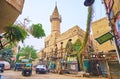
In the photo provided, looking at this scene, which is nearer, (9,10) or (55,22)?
(9,10)

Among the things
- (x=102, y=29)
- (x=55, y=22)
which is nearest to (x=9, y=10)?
(x=102, y=29)

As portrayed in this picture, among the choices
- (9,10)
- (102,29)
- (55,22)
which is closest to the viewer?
(9,10)

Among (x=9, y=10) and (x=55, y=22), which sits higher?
(x=55, y=22)

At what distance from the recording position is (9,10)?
5945mm

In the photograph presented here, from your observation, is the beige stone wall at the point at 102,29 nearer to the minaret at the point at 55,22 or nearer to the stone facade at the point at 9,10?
the minaret at the point at 55,22

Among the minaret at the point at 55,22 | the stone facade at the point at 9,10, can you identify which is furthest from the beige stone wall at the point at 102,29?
the stone facade at the point at 9,10

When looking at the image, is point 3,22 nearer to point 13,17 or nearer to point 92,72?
point 13,17

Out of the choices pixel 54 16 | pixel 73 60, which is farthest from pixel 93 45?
pixel 54 16

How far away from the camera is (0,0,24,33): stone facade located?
5.51 metres

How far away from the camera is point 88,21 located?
21.6m

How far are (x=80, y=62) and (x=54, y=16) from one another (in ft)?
73.8

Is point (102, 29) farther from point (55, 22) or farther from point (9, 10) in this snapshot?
point (55, 22)

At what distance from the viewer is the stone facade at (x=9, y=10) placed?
18.1 feet

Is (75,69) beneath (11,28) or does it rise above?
beneath
